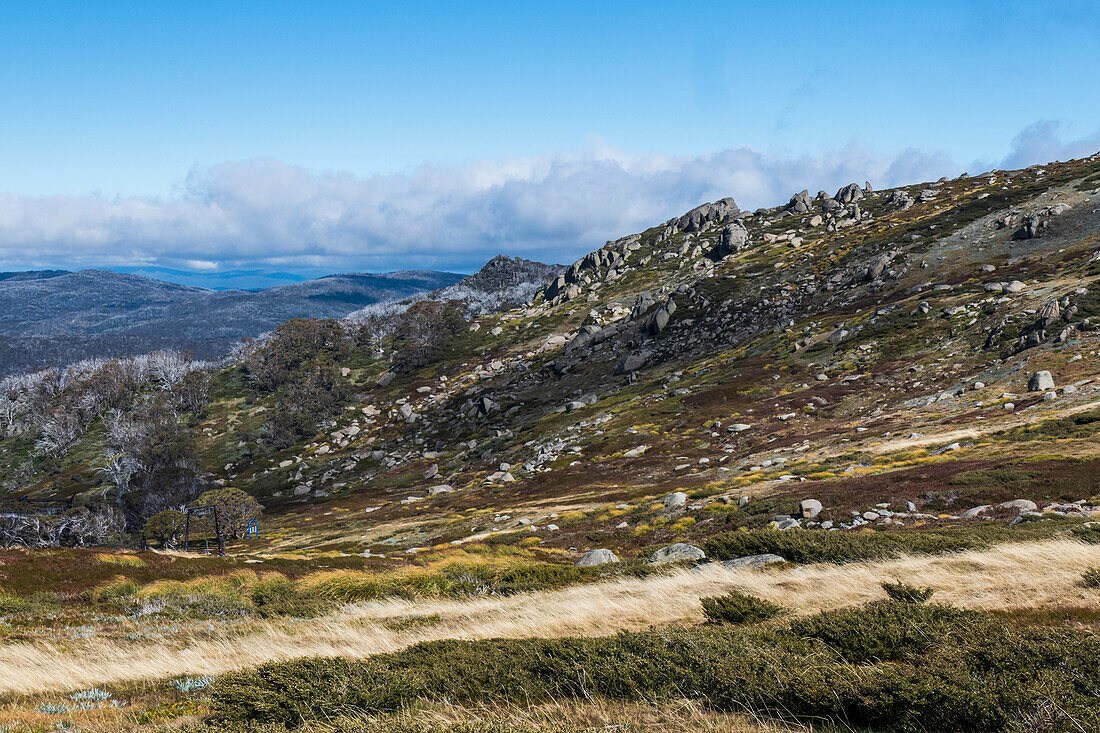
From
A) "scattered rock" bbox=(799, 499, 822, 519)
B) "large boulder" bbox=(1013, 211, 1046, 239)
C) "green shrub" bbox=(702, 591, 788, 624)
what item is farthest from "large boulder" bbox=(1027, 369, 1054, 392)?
"large boulder" bbox=(1013, 211, 1046, 239)

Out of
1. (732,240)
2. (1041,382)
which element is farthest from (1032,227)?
(732,240)

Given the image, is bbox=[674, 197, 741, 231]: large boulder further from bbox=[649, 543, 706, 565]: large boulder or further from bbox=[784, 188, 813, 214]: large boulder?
bbox=[649, 543, 706, 565]: large boulder

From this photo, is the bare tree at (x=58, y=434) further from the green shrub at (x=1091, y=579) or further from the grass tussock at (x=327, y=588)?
the green shrub at (x=1091, y=579)

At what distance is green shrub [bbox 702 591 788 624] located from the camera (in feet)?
38.5

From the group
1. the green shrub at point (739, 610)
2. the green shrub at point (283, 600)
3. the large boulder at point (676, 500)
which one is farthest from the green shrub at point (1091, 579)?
the large boulder at point (676, 500)

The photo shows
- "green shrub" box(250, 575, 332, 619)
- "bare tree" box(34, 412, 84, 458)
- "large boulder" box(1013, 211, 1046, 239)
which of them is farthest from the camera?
"bare tree" box(34, 412, 84, 458)

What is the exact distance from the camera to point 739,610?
1177cm

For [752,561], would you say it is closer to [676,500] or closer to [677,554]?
[677,554]

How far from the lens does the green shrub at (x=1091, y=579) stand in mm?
10891

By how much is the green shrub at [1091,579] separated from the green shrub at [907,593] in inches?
114

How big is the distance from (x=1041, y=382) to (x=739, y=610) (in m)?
41.6

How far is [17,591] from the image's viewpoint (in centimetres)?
2167

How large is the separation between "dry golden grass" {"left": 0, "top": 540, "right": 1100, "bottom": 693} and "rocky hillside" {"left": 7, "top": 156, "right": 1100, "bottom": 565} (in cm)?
453

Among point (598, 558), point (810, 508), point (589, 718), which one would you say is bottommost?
point (598, 558)
